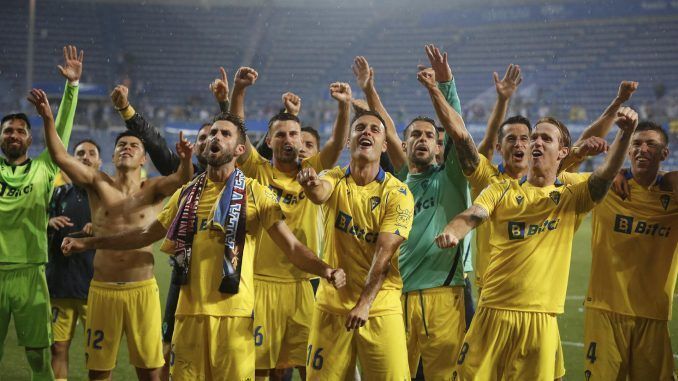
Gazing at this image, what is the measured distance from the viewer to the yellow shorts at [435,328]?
5.66 metres

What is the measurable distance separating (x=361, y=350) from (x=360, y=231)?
74 centimetres

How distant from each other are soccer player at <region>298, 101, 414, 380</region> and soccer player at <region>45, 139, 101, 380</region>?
2946 millimetres

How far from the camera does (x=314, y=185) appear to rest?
15.7 ft

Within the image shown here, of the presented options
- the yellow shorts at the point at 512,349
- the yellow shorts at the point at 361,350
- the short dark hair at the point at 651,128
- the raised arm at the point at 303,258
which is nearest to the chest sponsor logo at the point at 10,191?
the raised arm at the point at 303,258

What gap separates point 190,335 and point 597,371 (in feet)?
9.37

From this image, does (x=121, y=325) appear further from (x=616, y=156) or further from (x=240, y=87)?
(x=616, y=156)

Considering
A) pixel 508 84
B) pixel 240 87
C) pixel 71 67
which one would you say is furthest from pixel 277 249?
pixel 71 67

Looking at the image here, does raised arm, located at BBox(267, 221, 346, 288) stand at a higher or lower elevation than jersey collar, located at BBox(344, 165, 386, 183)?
lower

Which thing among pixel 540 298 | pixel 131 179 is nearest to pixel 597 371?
pixel 540 298

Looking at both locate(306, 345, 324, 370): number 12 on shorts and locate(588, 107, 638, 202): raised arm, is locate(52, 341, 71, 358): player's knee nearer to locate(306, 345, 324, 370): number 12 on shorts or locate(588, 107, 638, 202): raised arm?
locate(306, 345, 324, 370): number 12 on shorts

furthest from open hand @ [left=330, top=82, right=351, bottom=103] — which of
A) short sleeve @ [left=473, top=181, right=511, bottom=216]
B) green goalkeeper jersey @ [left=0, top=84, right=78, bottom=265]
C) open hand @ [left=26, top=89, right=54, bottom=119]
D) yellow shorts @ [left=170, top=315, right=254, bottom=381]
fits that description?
green goalkeeper jersey @ [left=0, top=84, right=78, bottom=265]

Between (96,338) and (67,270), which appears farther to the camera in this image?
(67,270)

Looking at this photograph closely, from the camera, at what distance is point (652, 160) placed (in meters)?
5.73

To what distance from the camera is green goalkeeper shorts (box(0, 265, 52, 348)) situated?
6402mm
